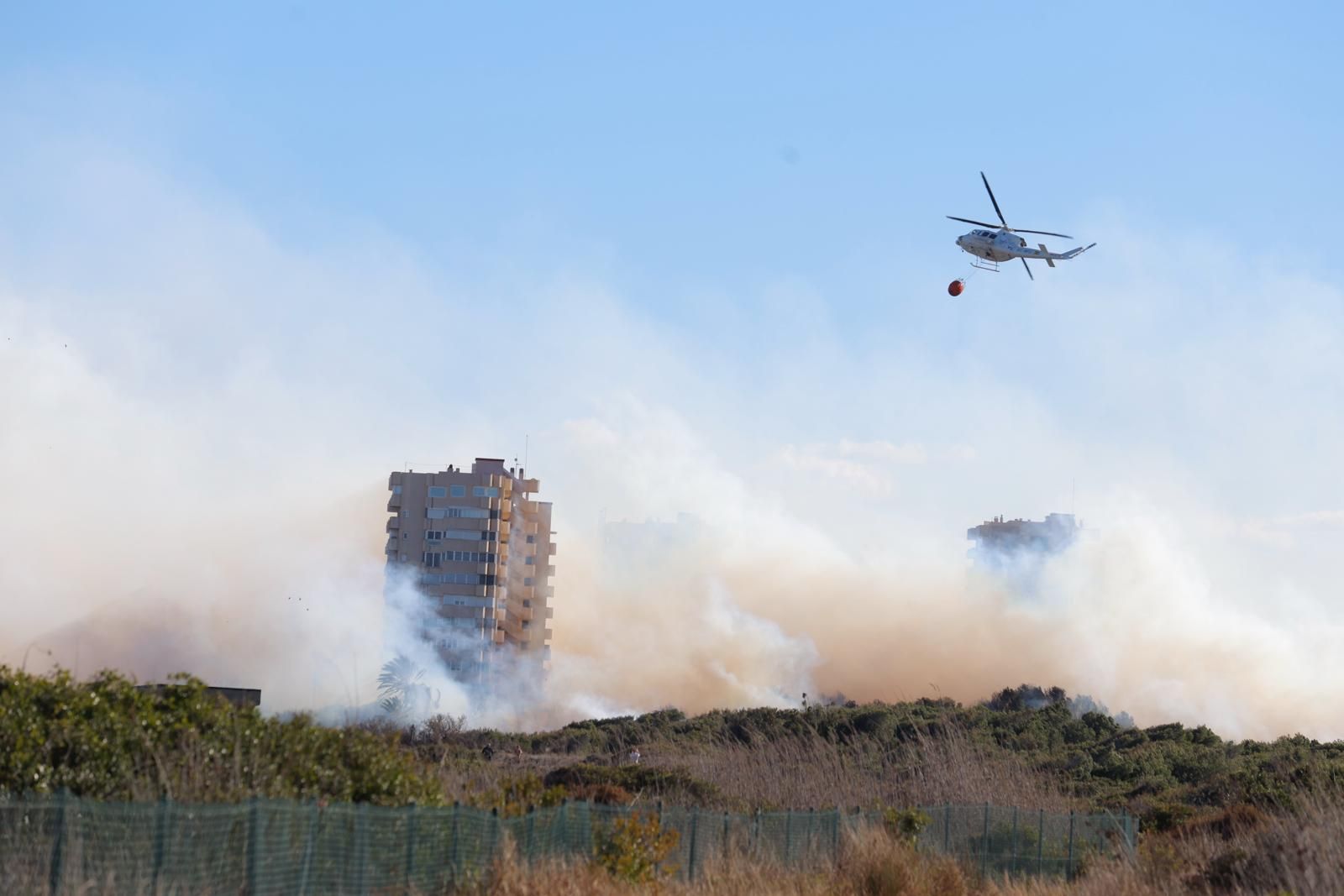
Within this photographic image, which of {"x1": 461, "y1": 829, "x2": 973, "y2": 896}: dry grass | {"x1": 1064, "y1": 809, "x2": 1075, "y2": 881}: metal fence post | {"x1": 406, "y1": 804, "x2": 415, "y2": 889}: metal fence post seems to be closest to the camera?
{"x1": 406, "y1": 804, "x2": 415, "y2": 889}: metal fence post

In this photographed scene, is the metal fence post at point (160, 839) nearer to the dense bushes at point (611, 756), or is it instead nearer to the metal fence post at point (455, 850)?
the dense bushes at point (611, 756)

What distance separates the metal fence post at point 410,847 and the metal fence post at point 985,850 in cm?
1977

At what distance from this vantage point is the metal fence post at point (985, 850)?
3625cm

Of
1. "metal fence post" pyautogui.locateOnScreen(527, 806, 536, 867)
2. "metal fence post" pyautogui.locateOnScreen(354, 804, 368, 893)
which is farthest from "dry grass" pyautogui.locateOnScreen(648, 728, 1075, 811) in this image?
"metal fence post" pyautogui.locateOnScreen(354, 804, 368, 893)

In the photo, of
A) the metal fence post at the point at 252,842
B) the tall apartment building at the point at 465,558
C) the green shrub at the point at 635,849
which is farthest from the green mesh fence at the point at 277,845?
the tall apartment building at the point at 465,558

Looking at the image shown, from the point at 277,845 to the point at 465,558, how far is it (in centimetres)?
14211

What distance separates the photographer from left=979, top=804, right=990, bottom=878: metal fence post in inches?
1427

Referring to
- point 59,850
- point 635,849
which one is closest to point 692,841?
point 635,849

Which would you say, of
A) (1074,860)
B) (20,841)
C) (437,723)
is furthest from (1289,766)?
(20,841)

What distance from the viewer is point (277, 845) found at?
55.2 ft

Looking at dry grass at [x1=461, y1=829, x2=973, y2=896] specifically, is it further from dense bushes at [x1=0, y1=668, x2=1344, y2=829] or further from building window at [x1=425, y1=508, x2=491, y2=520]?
building window at [x1=425, y1=508, x2=491, y2=520]

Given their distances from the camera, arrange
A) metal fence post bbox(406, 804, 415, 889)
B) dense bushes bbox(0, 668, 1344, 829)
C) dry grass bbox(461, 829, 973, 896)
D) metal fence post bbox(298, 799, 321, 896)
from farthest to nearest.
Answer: dry grass bbox(461, 829, 973, 896)
metal fence post bbox(406, 804, 415, 889)
dense bushes bbox(0, 668, 1344, 829)
metal fence post bbox(298, 799, 321, 896)

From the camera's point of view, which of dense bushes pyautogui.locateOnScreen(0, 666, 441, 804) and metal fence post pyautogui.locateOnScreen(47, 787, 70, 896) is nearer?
metal fence post pyautogui.locateOnScreen(47, 787, 70, 896)

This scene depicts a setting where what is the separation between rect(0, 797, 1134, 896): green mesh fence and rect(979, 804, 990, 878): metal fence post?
10770mm
